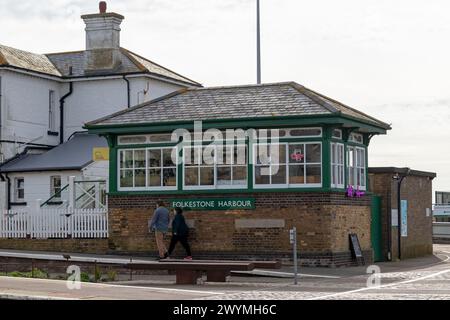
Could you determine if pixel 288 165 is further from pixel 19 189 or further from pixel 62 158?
pixel 19 189

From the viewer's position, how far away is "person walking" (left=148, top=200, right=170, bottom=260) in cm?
2822

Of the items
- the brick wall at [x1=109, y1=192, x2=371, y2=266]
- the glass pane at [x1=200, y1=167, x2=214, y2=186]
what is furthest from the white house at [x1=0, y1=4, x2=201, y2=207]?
the glass pane at [x1=200, y1=167, x2=214, y2=186]

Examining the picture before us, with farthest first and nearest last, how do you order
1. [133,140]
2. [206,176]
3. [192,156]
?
[133,140]
[192,156]
[206,176]

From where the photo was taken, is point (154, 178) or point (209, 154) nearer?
point (209, 154)

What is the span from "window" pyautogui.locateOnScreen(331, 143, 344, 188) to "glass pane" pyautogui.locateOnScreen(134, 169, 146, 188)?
5.81 m

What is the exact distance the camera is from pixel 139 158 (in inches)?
1198

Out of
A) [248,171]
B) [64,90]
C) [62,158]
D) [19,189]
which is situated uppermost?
Answer: [64,90]

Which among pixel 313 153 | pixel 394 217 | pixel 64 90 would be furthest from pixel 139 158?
pixel 64 90

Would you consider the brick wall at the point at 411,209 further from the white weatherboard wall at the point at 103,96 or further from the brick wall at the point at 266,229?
the white weatherboard wall at the point at 103,96

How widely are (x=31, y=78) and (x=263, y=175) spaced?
16304mm

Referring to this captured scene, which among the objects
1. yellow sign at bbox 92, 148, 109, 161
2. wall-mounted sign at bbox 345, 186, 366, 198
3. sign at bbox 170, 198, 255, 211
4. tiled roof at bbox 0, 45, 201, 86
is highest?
tiled roof at bbox 0, 45, 201, 86

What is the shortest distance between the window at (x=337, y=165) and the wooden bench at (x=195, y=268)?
6.26m

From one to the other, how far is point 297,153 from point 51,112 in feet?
57.4

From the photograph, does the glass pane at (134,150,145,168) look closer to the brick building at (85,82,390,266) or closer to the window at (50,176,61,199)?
the brick building at (85,82,390,266)
